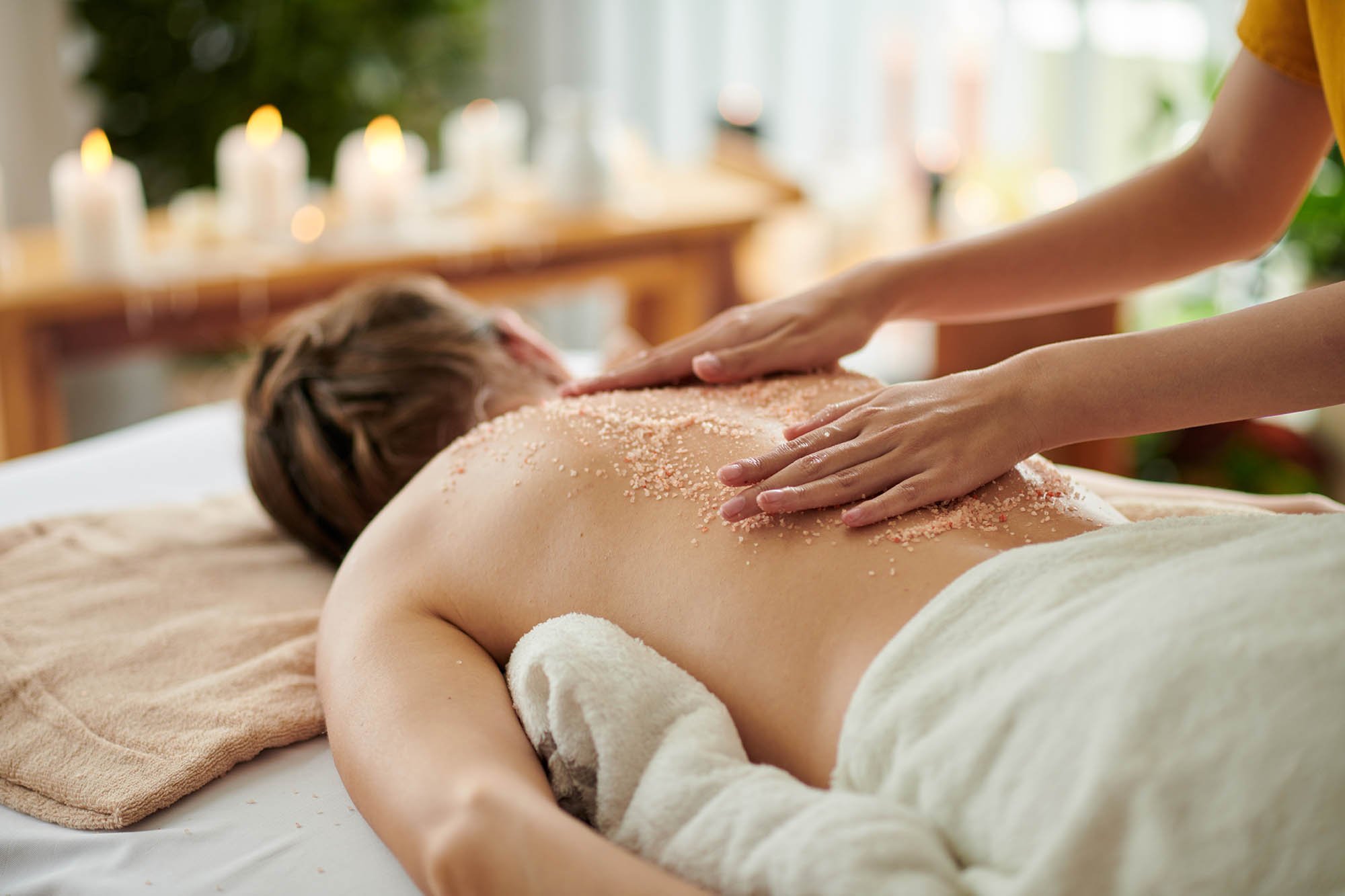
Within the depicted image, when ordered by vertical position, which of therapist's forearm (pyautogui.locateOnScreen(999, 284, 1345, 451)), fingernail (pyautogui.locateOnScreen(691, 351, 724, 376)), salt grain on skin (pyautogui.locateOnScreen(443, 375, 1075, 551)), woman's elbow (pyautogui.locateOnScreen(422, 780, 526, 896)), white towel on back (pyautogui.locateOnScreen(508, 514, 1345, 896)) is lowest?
woman's elbow (pyautogui.locateOnScreen(422, 780, 526, 896))

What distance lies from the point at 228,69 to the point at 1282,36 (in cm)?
332

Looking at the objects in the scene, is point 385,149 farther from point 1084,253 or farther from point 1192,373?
point 1192,373

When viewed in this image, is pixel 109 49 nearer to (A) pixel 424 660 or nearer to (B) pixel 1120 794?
(A) pixel 424 660

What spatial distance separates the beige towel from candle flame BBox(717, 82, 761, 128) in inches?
106

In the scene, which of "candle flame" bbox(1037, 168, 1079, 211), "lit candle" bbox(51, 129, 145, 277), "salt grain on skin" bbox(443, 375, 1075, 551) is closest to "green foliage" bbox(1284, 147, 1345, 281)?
"candle flame" bbox(1037, 168, 1079, 211)

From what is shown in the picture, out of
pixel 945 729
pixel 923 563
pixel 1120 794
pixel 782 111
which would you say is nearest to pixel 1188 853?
pixel 1120 794

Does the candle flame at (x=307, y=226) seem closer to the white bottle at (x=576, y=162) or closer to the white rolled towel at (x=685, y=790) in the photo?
the white bottle at (x=576, y=162)

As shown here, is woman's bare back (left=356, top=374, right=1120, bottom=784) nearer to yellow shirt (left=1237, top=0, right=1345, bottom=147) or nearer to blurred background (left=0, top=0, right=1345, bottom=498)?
yellow shirt (left=1237, top=0, right=1345, bottom=147)

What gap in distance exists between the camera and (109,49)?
3.66 meters

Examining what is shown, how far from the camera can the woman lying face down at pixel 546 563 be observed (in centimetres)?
87

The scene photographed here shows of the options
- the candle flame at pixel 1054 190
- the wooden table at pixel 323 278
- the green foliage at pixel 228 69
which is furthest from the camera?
the green foliage at pixel 228 69

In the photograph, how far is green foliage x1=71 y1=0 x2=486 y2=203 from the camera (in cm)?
362

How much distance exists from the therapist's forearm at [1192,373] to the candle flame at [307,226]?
1.88 m

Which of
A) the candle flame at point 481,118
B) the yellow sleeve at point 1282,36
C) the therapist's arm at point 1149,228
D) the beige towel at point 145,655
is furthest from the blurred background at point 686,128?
the yellow sleeve at point 1282,36
